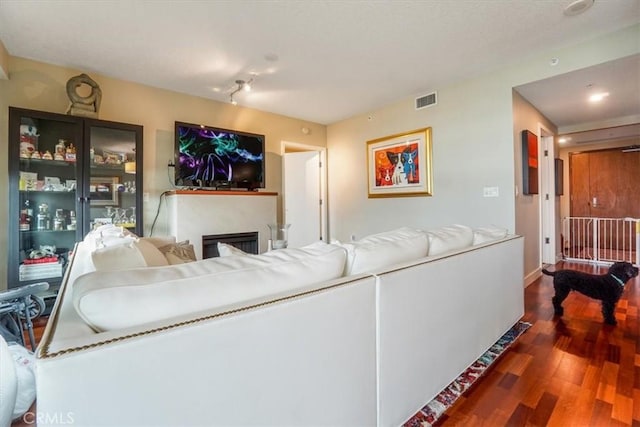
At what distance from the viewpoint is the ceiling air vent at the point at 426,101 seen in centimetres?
371

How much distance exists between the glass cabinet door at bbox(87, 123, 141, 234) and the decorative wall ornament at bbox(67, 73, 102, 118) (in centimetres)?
14

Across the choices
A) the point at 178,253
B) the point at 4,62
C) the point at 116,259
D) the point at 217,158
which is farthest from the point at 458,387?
the point at 4,62

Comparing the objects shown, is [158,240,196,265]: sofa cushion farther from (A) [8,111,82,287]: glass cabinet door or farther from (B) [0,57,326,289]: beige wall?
(B) [0,57,326,289]: beige wall

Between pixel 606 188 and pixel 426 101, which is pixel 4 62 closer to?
pixel 426 101

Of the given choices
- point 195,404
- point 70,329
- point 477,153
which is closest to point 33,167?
point 70,329

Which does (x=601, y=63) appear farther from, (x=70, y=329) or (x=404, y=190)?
(x=70, y=329)

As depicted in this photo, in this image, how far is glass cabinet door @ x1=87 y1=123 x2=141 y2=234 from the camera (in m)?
2.99

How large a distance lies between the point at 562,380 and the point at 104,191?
403 cm

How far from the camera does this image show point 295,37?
8.23 feet

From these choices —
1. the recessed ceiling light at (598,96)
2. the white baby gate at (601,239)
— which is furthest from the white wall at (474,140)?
the white baby gate at (601,239)

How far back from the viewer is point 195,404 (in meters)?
0.62

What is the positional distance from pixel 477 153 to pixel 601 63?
3.96 ft

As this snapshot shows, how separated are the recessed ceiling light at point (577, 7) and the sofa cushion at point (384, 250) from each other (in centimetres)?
219

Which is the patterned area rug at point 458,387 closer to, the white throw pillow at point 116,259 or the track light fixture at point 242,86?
the white throw pillow at point 116,259
